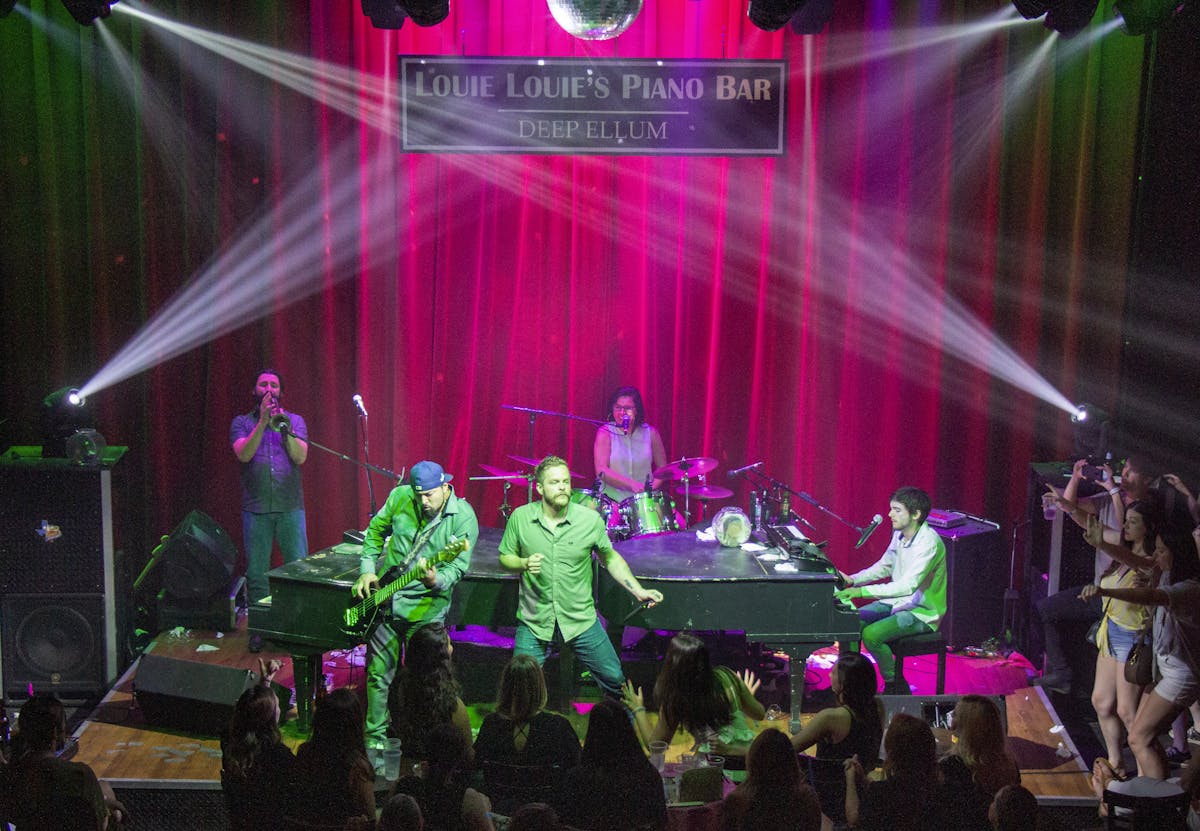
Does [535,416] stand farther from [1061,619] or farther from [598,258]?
[1061,619]

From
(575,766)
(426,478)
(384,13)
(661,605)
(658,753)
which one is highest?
(384,13)

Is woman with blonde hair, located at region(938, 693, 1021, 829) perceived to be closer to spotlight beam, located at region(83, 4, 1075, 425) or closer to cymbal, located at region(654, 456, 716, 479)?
cymbal, located at region(654, 456, 716, 479)

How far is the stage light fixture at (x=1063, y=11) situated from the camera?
650 cm

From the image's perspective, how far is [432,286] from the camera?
851 cm

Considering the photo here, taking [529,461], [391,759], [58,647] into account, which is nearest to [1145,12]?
[529,461]

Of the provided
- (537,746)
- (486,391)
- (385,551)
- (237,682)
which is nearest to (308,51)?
(486,391)

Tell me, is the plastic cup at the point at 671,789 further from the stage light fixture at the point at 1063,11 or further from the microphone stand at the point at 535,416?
the stage light fixture at the point at 1063,11

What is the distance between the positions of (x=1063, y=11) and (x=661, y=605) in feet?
13.3

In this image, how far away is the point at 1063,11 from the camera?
21.5ft

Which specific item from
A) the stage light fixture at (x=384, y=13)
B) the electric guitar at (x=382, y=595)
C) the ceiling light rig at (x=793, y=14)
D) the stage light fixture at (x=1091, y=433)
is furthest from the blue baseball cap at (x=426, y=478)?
the stage light fixture at (x=1091, y=433)

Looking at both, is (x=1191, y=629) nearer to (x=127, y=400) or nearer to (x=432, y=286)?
(x=432, y=286)

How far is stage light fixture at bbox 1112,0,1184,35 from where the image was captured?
22.5ft

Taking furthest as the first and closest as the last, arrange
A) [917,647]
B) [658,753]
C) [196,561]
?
[196,561] < [917,647] < [658,753]

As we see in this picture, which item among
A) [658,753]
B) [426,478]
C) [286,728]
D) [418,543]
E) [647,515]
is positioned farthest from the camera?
[647,515]
